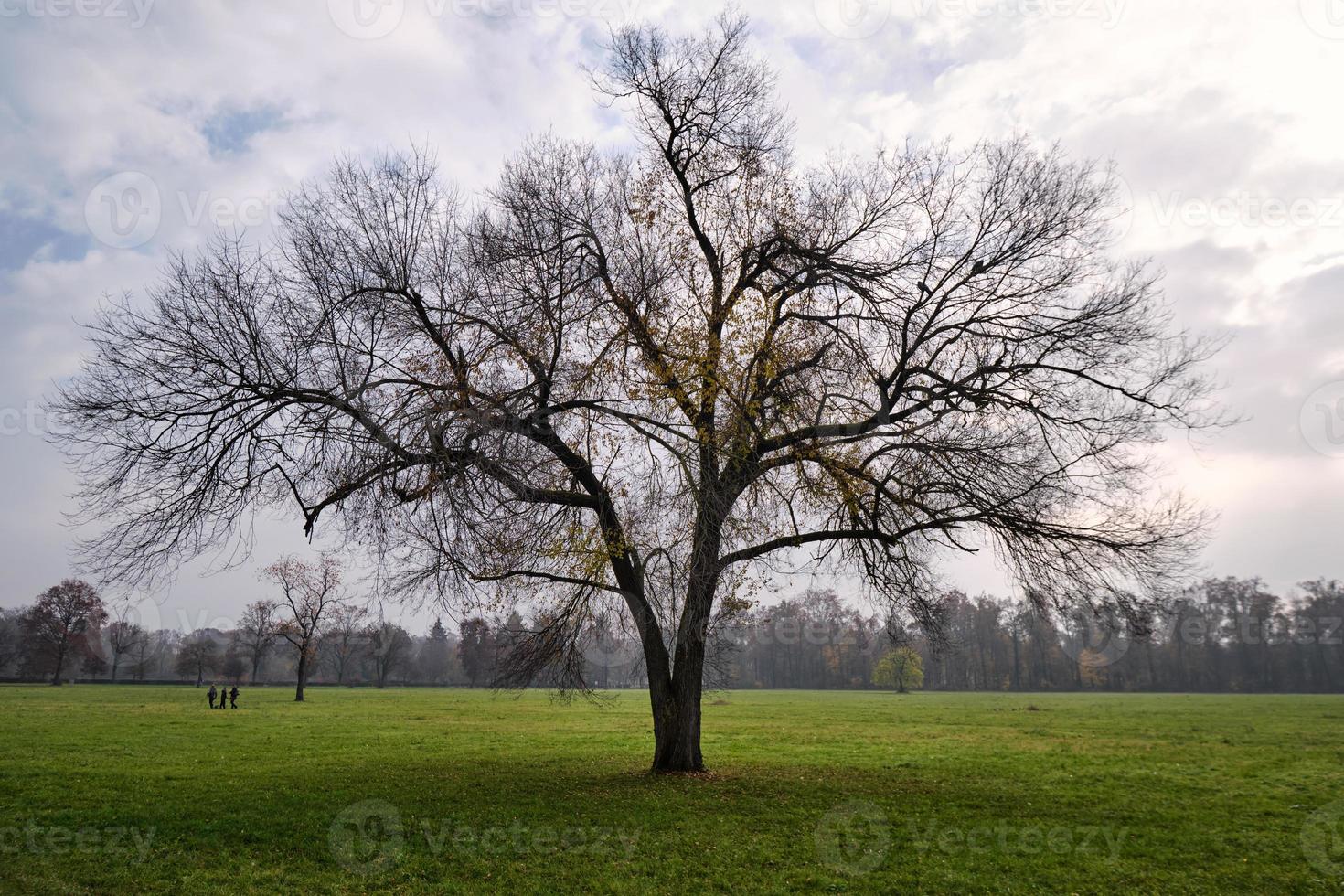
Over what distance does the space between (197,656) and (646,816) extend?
9071 cm

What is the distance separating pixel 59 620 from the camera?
79312 millimetres

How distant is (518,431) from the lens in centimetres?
1072

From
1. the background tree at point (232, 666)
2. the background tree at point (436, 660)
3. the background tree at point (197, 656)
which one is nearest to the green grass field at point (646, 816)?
the background tree at point (197, 656)

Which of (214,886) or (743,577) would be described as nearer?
(214,886)

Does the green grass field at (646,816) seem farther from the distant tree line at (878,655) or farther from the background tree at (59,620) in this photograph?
the background tree at (59,620)

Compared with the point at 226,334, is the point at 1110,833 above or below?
below

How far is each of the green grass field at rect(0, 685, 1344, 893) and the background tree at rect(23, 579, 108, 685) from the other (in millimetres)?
68528

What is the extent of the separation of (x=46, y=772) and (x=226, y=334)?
438 inches

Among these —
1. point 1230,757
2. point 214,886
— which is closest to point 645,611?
point 214,886

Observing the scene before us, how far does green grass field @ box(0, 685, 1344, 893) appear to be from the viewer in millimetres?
9367

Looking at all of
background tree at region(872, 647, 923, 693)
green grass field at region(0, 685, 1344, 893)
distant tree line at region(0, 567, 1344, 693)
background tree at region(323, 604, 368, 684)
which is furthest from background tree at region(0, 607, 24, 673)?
background tree at region(872, 647, 923, 693)

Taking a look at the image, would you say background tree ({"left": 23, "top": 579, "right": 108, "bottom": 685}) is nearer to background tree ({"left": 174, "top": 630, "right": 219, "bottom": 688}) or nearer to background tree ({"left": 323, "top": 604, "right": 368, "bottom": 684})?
background tree ({"left": 174, "top": 630, "right": 219, "bottom": 688})

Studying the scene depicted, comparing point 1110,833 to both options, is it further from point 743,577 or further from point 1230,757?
point 1230,757

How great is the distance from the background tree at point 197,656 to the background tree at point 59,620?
392 inches
